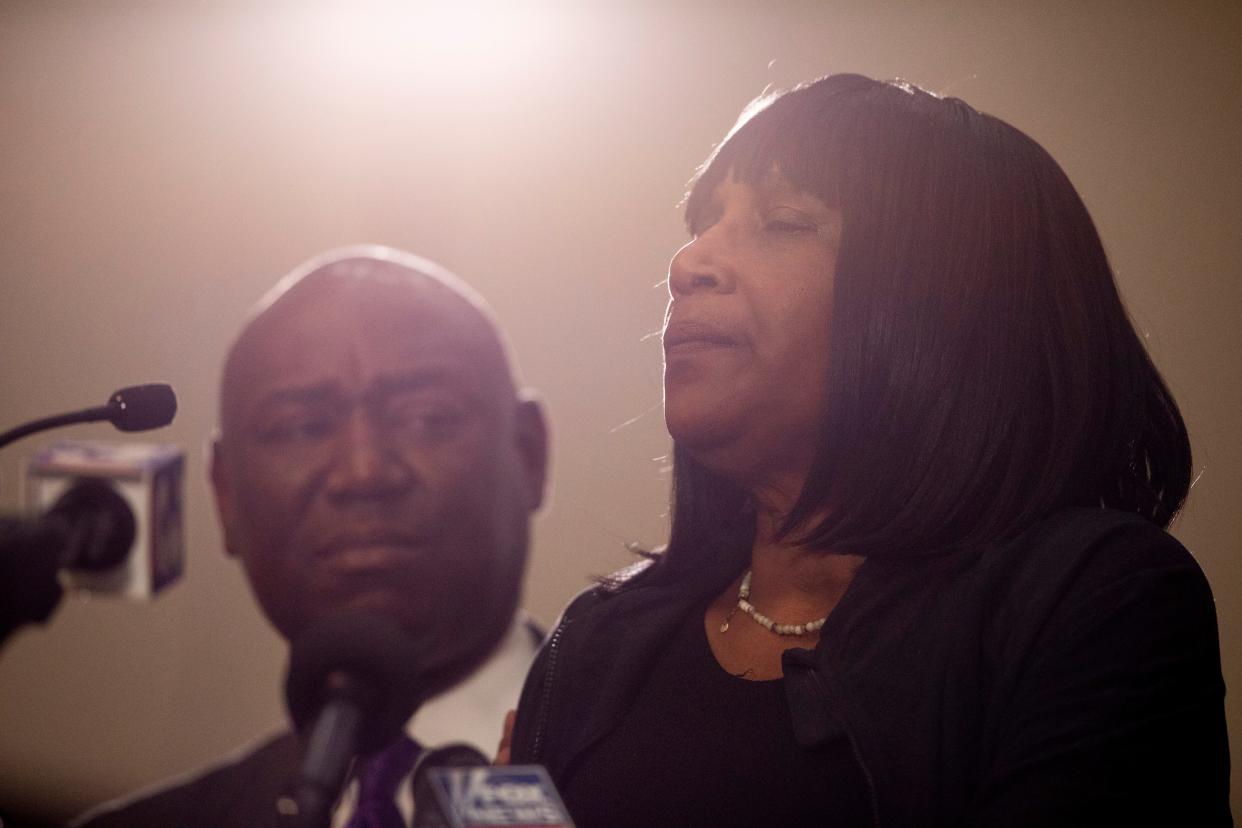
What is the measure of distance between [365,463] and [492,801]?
333 millimetres

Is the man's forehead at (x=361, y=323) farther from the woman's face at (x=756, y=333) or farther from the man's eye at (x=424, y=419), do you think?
the woman's face at (x=756, y=333)

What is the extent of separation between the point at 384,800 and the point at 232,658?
0.86ft

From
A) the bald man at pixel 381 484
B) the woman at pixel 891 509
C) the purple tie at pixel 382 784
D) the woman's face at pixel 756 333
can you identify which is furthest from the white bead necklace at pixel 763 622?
the purple tie at pixel 382 784

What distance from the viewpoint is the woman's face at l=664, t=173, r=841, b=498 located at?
1020 millimetres

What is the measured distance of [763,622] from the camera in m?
1.05

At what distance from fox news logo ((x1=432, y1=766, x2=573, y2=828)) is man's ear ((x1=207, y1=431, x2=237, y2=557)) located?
1.21 ft

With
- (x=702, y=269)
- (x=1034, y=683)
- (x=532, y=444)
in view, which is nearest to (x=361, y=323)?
(x=532, y=444)

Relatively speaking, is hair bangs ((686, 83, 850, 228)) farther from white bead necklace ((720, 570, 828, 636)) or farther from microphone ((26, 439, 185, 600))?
microphone ((26, 439, 185, 600))

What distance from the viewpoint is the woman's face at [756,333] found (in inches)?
40.1

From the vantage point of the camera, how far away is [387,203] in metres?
1.24

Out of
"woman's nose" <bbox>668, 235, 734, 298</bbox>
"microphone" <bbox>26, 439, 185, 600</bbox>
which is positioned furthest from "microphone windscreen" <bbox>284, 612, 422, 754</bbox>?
"woman's nose" <bbox>668, 235, 734, 298</bbox>

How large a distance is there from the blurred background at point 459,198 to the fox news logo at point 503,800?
29 centimetres

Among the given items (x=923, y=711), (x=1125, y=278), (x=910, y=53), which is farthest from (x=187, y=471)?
(x=1125, y=278)

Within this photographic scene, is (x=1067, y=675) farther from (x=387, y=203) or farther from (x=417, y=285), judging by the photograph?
(x=387, y=203)
